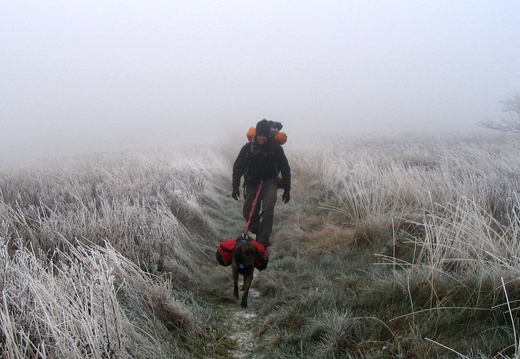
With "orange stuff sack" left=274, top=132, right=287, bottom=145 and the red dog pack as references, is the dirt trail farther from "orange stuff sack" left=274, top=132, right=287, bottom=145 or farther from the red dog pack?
"orange stuff sack" left=274, top=132, right=287, bottom=145

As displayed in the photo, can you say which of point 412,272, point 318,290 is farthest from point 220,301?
point 412,272

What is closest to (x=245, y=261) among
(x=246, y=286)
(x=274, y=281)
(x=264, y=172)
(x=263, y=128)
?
(x=246, y=286)

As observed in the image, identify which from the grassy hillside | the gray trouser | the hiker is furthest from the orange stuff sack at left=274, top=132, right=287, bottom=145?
the grassy hillside

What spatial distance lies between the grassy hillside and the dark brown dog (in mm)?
267

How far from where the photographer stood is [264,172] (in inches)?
229

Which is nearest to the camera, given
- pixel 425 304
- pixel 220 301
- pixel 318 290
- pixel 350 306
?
pixel 425 304

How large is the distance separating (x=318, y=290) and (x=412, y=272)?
0.98m

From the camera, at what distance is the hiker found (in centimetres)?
559

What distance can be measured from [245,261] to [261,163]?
234cm

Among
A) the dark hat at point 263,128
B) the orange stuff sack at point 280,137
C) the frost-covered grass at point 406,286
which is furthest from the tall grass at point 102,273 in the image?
the orange stuff sack at point 280,137

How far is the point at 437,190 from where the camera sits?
5223 millimetres

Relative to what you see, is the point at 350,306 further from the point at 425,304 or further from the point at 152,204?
the point at 152,204

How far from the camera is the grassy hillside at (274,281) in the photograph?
2004mm

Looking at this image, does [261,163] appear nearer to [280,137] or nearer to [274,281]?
[280,137]
